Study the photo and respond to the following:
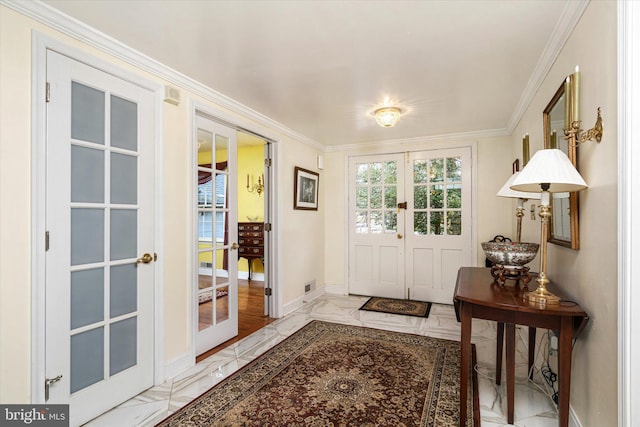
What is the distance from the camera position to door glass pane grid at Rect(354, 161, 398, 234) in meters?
4.53

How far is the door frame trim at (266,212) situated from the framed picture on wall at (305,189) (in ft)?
1.27

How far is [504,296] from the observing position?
162 cm

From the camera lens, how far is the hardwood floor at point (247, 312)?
282 centimetres

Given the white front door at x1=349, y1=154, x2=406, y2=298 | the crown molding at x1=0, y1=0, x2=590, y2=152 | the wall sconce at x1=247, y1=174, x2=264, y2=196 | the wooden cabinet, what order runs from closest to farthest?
the crown molding at x1=0, y1=0, x2=590, y2=152, the white front door at x1=349, y1=154, x2=406, y2=298, the wooden cabinet, the wall sconce at x1=247, y1=174, x2=264, y2=196

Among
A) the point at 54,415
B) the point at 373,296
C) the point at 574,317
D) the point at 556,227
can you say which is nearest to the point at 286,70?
the point at 556,227

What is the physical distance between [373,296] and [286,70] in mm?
3424

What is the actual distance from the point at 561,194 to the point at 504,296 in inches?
28.6

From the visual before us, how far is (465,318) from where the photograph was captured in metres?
1.64

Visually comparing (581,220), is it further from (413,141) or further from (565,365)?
(413,141)

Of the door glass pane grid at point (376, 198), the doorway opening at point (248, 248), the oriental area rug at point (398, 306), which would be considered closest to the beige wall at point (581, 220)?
the doorway opening at point (248, 248)

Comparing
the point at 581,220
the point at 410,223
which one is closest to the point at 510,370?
the point at 581,220

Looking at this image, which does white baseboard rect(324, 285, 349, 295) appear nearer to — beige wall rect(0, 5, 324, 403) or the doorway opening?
the doorway opening

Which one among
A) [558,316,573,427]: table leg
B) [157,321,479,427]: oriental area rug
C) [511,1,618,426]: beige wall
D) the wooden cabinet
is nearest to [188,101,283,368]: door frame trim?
[157,321,479,427]: oriental area rug

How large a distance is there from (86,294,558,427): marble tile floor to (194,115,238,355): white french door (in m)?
0.24
